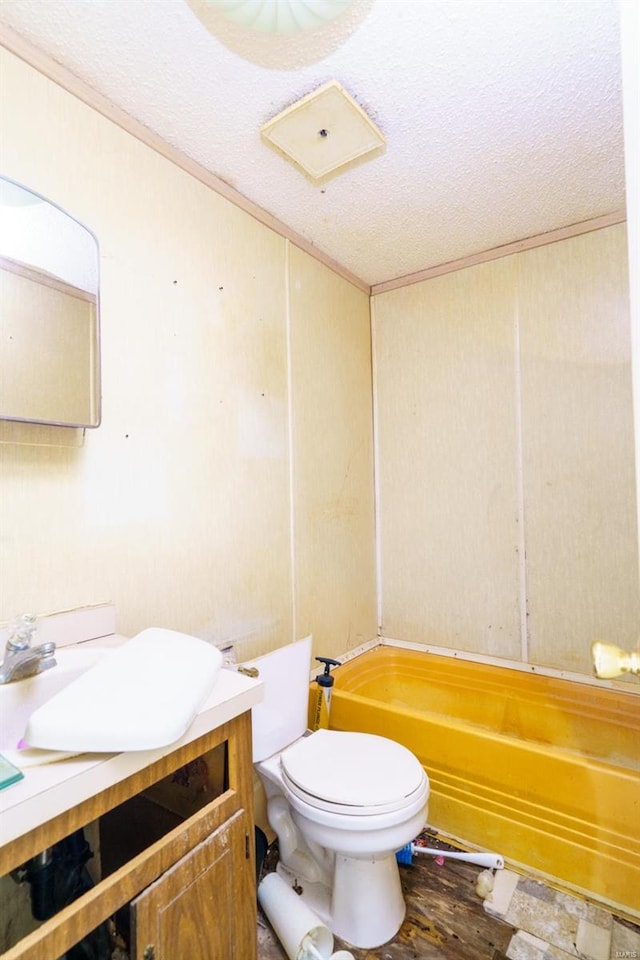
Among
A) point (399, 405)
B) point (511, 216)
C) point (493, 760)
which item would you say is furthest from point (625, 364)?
point (493, 760)

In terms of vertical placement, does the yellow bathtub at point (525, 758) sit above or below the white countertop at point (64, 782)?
below

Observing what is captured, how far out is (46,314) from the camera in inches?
45.8

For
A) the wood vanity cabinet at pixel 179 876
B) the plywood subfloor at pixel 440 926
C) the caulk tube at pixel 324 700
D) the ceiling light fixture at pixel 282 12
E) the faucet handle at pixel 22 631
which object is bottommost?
the plywood subfloor at pixel 440 926

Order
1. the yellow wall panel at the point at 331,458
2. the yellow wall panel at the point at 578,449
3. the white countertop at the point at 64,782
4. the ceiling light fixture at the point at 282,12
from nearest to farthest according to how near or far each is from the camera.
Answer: the white countertop at the point at 64,782
the ceiling light fixture at the point at 282,12
the yellow wall panel at the point at 578,449
the yellow wall panel at the point at 331,458

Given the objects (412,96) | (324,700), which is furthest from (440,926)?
(412,96)

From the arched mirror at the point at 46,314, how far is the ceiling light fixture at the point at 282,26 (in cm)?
60

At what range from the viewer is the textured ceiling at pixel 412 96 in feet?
3.63

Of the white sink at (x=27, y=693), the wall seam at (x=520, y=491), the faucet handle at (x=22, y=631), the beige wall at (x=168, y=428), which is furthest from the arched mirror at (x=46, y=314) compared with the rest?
the wall seam at (x=520, y=491)

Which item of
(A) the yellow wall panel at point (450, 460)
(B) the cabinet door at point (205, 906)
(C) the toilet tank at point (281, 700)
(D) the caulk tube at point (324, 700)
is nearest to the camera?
(B) the cabinet door at point (205, 906)

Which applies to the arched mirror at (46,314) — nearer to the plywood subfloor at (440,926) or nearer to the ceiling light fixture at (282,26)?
the ceiling light fixture at (282,26)

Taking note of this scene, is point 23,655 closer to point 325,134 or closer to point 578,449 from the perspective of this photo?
point 325,134

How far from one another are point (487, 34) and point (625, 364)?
4.23ft

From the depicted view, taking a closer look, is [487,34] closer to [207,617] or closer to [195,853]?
[207,617]

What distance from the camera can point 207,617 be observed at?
60.4 inches
